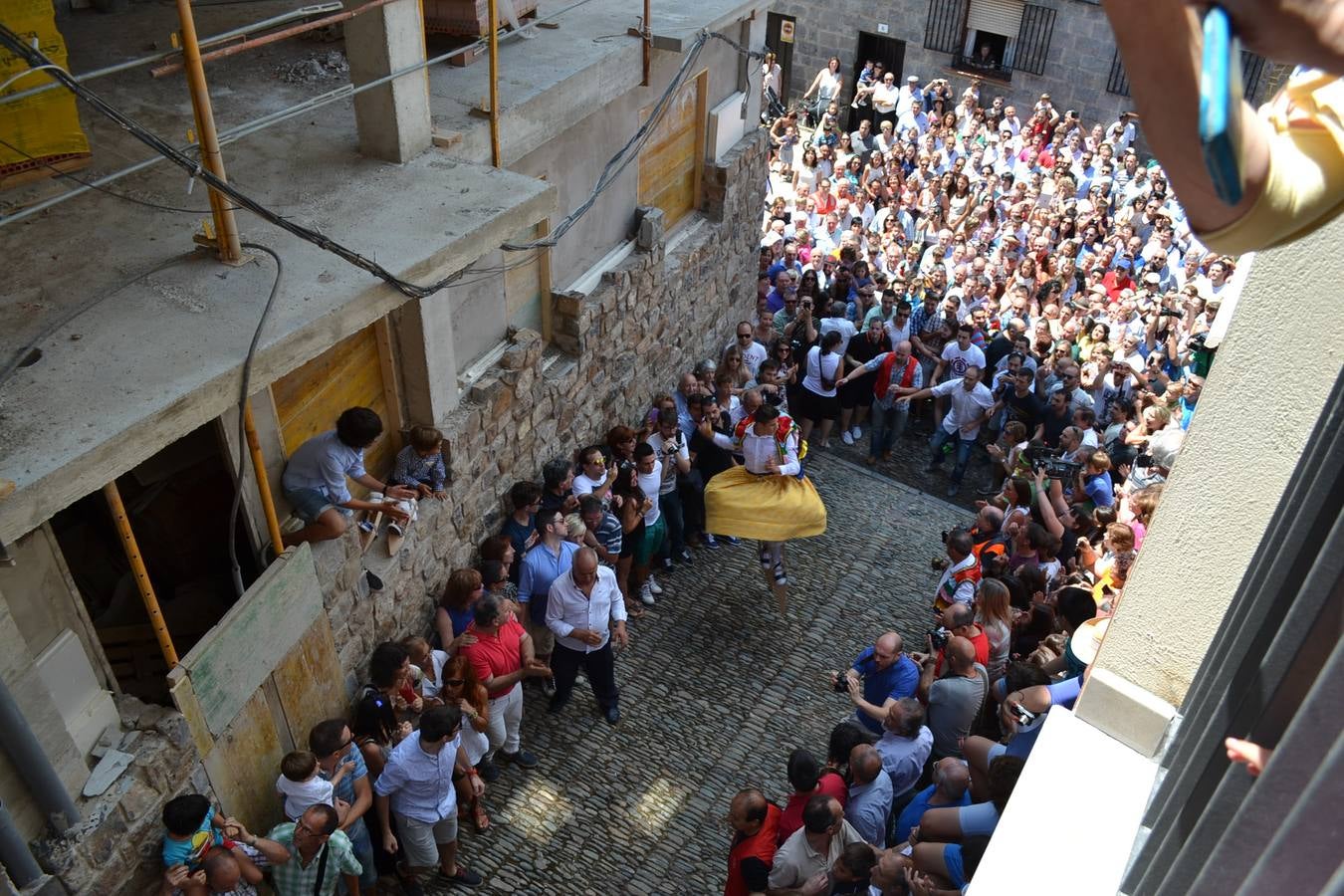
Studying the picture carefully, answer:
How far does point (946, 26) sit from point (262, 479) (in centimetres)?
1897

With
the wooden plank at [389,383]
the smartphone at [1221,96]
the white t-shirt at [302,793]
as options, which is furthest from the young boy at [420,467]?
the smartphone at [1221,96]

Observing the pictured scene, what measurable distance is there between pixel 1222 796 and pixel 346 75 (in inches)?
294

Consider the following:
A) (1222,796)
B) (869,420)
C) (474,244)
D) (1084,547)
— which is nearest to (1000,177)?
(869,420)

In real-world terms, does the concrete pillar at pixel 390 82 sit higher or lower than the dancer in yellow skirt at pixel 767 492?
higher

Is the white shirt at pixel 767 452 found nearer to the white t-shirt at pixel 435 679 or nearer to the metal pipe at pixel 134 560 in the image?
the white t-shirt at pixel 435 679

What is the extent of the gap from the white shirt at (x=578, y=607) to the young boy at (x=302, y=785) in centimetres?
209

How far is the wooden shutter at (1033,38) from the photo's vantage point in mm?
20125

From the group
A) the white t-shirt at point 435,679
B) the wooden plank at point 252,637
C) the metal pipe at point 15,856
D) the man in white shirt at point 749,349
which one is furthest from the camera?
the man in white shirt at point 749,349

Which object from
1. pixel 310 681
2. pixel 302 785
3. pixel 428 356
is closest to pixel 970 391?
pixel 428 356

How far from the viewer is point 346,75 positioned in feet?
26.2

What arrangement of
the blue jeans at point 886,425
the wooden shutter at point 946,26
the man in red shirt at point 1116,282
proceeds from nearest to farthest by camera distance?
the blue jeans at point 886,425
the man in red shirt at point 1116,282
the wooden shutter at point 946,26

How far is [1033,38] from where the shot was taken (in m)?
20.4

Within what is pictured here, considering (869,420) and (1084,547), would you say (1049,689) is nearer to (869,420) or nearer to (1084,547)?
(1084,547)

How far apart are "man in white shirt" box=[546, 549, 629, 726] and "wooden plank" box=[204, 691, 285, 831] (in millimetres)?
2101
